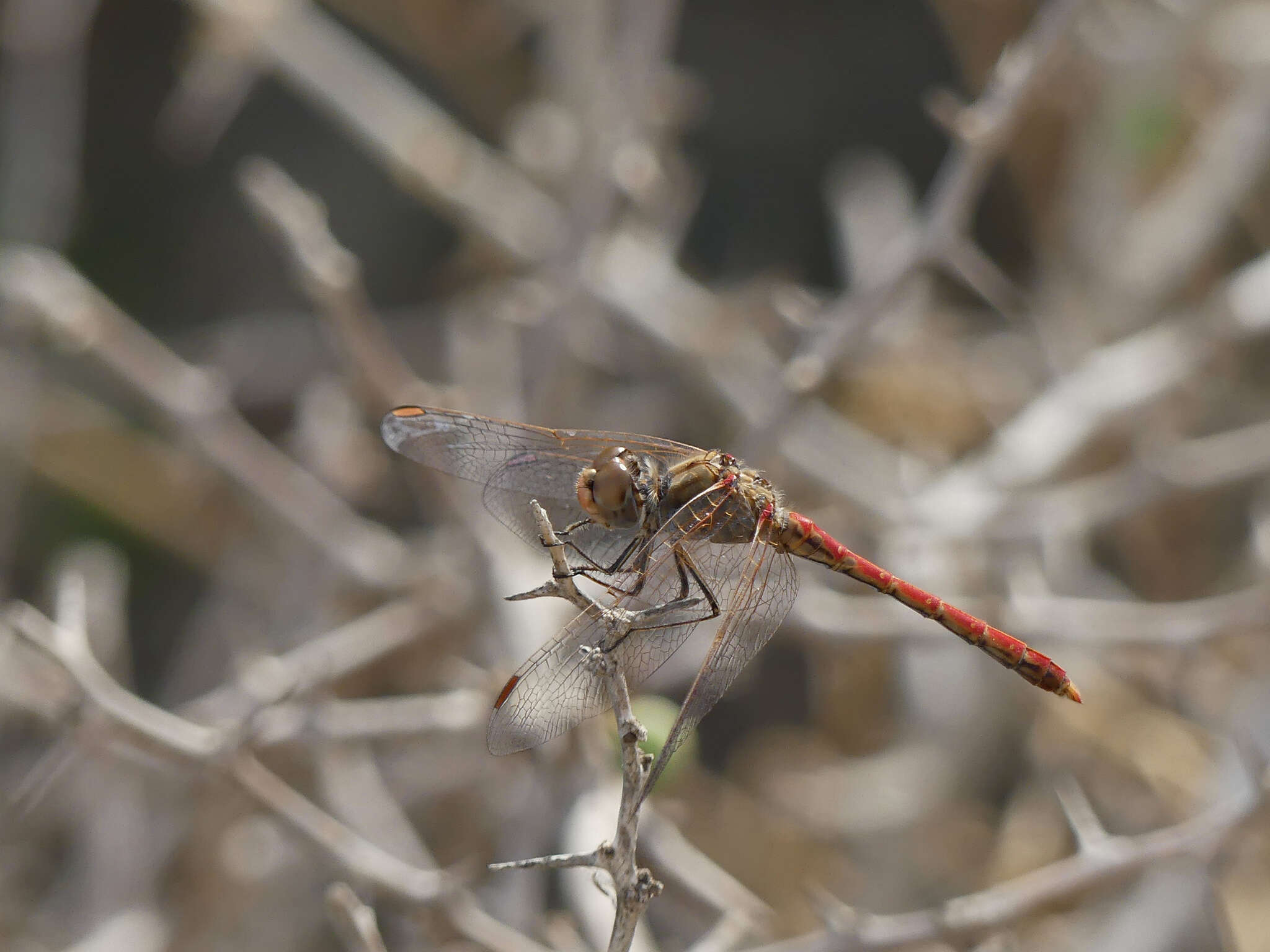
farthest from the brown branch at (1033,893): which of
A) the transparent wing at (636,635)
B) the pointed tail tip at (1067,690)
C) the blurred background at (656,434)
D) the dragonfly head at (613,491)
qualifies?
the dragonfly head at (613,491)

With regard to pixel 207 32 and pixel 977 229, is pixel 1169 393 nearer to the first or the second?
pixel 977 229

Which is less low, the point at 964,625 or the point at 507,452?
the point at 964,625

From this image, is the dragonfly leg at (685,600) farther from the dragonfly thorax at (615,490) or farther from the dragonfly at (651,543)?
the dragonfly thorax at (615,490)

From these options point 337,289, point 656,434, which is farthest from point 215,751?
point 656,434

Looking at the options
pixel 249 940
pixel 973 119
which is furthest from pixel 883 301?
pixel 249 940

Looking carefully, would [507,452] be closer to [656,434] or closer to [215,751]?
[215,751]

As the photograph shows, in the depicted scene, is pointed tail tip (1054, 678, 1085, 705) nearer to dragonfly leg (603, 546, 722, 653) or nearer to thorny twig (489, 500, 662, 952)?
dragonfly leg (603, 546, 722, 653)

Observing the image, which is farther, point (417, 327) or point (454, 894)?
point (417, 327)
